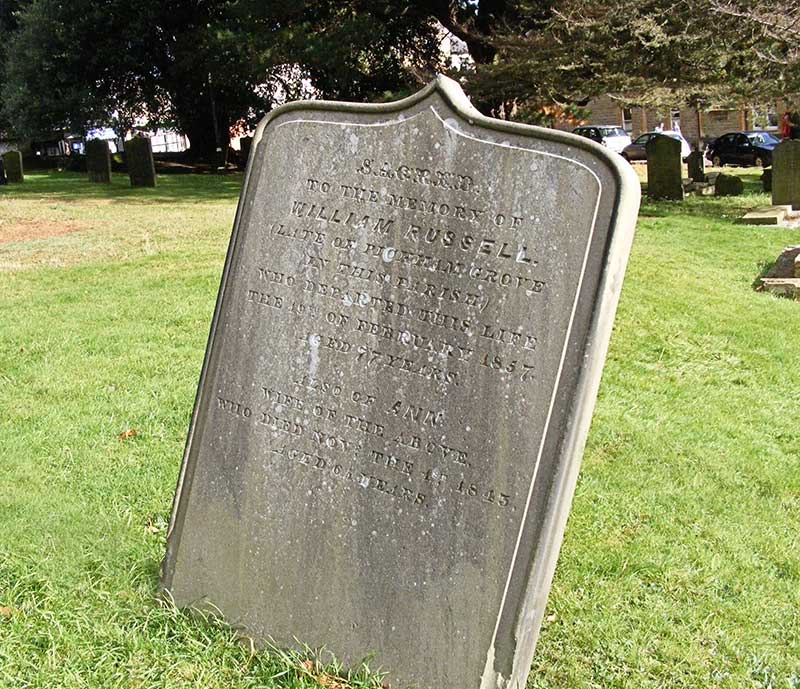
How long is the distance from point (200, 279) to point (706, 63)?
44.2 ft

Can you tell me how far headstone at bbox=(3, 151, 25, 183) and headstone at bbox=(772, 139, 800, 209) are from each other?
19326 millimetres

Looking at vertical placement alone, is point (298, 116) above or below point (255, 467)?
above

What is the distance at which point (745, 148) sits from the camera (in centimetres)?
3800

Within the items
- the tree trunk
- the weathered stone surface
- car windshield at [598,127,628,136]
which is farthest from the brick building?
the weathered stone surface

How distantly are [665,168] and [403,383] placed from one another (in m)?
19.5

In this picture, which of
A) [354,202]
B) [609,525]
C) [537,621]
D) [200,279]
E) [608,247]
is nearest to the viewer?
[608,247]

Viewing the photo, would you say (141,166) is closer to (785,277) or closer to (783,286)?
(785,277)

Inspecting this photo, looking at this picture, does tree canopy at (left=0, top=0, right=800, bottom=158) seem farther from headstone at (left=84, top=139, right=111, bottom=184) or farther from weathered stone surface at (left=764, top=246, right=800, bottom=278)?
weathered stone surface at (left=764, top=246, right=800, bottom=278)

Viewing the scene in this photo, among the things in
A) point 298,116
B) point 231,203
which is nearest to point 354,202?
point 298,116

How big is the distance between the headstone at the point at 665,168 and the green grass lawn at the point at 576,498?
11412 mm

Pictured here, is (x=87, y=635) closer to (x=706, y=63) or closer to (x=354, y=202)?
(x=354, y=202)

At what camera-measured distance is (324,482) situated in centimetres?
340

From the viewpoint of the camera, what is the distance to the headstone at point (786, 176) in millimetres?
18562

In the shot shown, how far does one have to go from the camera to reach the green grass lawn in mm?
3529
